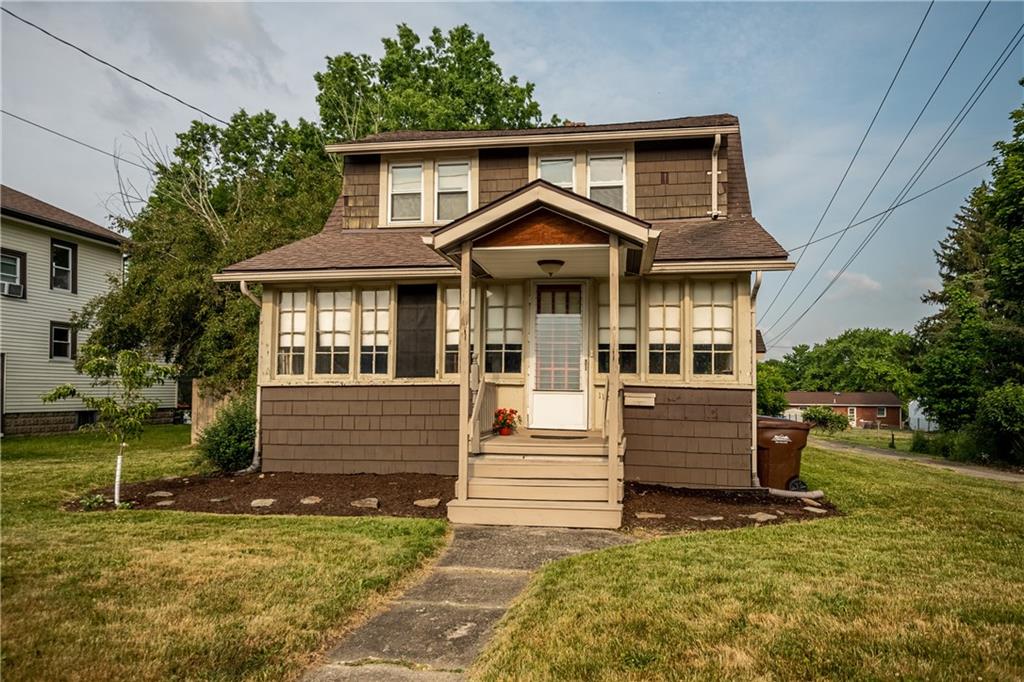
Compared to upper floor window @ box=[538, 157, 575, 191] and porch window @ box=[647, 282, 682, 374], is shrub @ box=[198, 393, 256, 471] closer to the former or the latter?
upper floor window @ box=[538, 157, 575, 191]

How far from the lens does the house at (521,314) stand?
769 centimetres

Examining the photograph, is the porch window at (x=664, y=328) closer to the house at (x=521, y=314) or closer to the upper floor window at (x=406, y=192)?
the house at (x=521, y=314)

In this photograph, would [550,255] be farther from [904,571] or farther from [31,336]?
[31,336]

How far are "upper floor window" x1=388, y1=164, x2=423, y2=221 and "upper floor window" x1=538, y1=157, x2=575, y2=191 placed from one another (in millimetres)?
2274

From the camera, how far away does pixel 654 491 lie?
27.9 ft

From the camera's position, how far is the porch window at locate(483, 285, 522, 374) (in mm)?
9586

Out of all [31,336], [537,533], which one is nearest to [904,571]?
[537,533]

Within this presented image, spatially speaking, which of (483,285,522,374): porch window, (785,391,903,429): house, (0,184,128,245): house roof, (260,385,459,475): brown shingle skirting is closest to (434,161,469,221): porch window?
(483,285,522,374): porch window

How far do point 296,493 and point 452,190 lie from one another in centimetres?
582

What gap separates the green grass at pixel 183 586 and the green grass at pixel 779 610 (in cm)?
130

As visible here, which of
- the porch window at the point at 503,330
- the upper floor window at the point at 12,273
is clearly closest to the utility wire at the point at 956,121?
the porch window at the point at 503,330

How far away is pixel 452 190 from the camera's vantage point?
434 inches

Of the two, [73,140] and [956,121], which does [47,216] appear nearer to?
[73,140]

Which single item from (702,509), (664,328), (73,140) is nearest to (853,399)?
(664,328)
